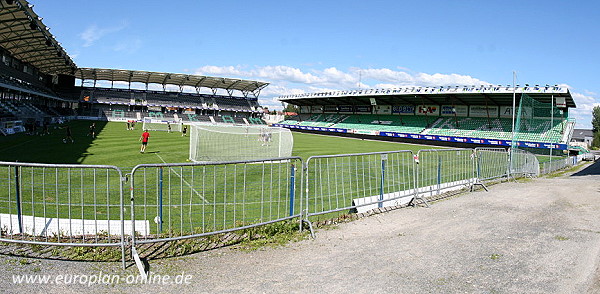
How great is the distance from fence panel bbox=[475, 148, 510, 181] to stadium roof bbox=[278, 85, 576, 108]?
77.4 ft

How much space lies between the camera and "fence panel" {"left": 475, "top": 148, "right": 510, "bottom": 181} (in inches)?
545

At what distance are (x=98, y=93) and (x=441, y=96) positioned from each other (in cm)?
6338

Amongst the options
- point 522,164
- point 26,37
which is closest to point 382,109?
point 522,164

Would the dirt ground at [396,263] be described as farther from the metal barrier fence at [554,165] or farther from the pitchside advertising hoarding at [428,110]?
the pitchside advertising hoarding at [428,110]

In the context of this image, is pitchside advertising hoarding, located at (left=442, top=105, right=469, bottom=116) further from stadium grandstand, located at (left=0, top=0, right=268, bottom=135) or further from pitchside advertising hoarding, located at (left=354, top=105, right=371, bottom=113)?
stadium grandstand, located at (left=0, top=0, right=268, bottom=135)

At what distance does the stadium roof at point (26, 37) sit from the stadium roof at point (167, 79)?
12.1m

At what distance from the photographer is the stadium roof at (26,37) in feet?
86.8

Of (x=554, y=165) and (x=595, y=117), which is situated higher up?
(x=595, y=117)

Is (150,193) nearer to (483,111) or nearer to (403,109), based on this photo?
(483,111)

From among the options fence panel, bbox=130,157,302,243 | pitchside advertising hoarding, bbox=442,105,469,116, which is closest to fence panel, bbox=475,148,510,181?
fence panel, bbox=130,157,302,243

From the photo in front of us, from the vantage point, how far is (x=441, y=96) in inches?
2185

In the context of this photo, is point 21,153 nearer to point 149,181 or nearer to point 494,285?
point 149,181

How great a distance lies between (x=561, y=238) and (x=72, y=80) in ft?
271

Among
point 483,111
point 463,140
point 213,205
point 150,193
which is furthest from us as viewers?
point 483,111
